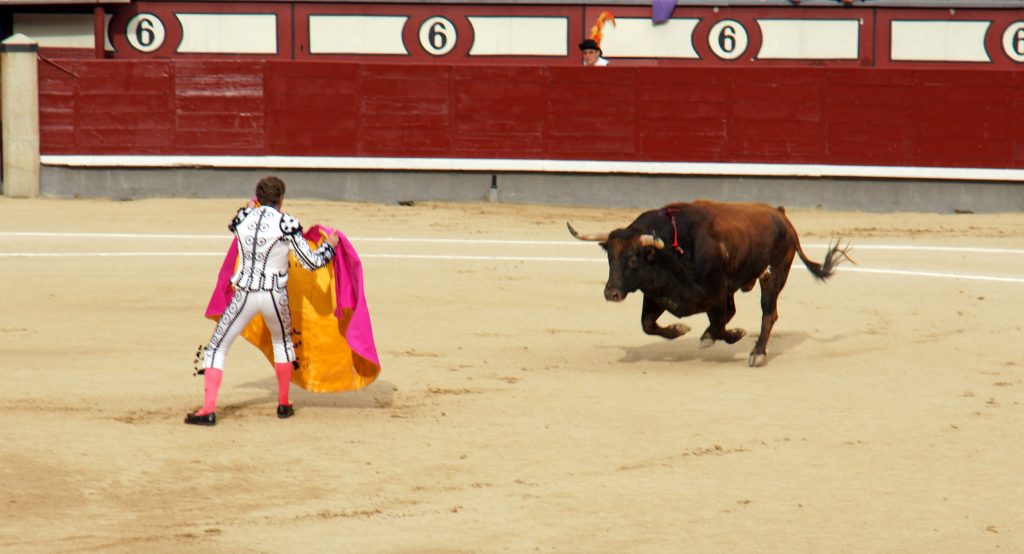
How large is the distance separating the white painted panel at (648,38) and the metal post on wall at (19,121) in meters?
6.05

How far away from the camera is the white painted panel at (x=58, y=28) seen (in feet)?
60.7

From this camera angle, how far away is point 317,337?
270 inches

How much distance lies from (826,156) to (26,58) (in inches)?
314

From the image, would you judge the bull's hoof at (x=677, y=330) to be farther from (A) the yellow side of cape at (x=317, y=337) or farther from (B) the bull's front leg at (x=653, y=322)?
(A) the yellow side of cape at (x=317, y=337)

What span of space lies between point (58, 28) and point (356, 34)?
134 inches

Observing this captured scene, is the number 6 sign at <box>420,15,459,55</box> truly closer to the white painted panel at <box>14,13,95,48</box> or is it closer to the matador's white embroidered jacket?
the white painted panel at <box>14,13,95,48</box>

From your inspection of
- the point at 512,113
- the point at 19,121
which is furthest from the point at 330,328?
the point at 19,121

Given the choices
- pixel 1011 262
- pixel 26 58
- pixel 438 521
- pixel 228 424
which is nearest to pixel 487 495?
pixel 438 521

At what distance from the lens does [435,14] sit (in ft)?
60.1

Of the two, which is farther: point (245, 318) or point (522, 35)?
point (522, 35)

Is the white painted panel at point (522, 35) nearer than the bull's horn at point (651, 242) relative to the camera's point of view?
No

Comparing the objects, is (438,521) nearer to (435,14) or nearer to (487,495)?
(487,495)

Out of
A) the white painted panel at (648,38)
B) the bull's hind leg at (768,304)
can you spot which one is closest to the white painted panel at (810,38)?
the white painted panel at (648,38)

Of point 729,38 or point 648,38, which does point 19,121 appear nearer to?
point 648,38
